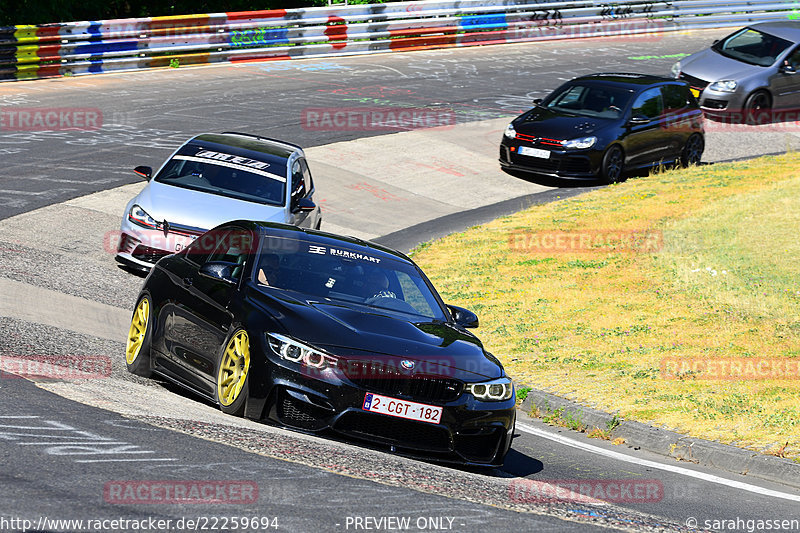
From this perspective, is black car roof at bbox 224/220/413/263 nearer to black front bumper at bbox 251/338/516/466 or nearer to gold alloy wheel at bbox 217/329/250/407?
gold alloy wheel at bbox 217/329/250/407

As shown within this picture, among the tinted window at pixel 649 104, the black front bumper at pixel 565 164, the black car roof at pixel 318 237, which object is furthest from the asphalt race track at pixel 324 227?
the tinted window at pixel 649 104

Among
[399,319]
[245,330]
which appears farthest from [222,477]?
[399,319]

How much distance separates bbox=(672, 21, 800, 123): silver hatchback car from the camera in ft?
85.1

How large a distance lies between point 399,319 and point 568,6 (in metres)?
29.7

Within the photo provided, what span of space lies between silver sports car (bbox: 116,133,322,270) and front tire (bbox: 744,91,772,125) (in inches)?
564

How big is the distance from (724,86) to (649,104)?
4771mm

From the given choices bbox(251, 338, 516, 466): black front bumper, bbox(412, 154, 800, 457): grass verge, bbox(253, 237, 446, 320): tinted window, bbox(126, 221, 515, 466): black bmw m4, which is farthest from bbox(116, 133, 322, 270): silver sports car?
bbox(251, 338, 516, 466): black front bumper

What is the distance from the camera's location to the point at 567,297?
14062mm

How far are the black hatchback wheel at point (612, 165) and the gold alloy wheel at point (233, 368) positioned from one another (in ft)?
46.8

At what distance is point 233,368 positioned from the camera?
7.92 m

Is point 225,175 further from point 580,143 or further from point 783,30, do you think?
point 783,30

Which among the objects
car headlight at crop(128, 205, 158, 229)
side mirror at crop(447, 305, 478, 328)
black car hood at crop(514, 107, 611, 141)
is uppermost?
side mirror at crop(447, 305, 478, 328)

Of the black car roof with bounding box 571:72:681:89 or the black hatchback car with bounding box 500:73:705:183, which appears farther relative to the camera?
the black car roof with bounding box 571:72:681:89

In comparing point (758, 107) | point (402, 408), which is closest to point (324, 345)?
point (402, 408)
